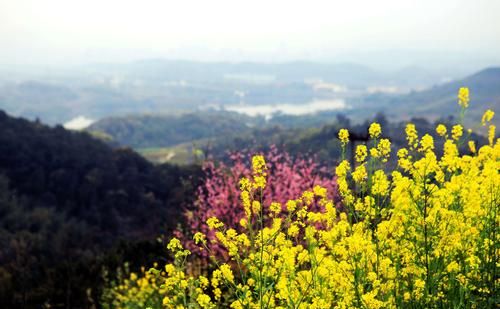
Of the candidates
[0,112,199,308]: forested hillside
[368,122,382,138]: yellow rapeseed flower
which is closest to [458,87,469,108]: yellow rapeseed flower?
[368,122,382,138]: yellow rapeseed flower

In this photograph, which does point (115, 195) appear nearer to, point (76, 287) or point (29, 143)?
point (29, 143)

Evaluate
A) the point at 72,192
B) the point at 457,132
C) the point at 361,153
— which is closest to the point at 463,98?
the point at 457,132

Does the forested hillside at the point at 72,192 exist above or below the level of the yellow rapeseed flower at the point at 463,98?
below

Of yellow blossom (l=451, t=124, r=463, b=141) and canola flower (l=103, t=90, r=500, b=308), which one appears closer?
canola flower (l=103, t=90, r=500, b=308)

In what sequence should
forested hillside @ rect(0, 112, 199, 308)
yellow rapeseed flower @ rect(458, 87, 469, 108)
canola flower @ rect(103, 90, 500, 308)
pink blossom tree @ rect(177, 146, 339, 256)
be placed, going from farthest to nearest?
forested hillside @ rect(0, 112, 199, 308) < pink blossom tree @ rect(177, 146, 339, 256) < yellow rapeseed flower @ rect(458, 87, 469, 108) < canola flower @ rect(103, 90, 500, 308)

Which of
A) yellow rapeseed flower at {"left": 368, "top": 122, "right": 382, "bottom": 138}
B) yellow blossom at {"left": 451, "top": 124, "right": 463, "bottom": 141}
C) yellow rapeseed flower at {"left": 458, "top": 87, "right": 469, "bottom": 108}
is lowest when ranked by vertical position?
yellow blossom at {"left": 451, "top": 124, "right": 463, "bottom": 141}

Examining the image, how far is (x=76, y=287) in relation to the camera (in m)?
20.6

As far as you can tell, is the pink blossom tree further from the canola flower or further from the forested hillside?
the forested hillside

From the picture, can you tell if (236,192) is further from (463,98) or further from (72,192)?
(72,192)

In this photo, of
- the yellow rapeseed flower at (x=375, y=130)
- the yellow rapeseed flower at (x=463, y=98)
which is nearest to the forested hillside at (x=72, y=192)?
the yellow rapeseed flower at (x=463, y=98)

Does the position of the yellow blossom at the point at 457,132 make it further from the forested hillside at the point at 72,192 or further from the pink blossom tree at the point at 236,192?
the forested hillside at the point at 72,192

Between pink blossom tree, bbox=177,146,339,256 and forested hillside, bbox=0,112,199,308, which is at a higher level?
pink blossom tree, bbox=177,146,339,256

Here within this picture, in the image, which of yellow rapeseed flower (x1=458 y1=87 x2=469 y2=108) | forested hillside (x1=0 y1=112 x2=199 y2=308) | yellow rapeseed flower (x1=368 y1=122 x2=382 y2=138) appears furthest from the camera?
forested hillside (x1=0 y1=112 x2=199 y2=308)

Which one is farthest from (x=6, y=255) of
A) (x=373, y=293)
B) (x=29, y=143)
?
(x=373, y=293)
